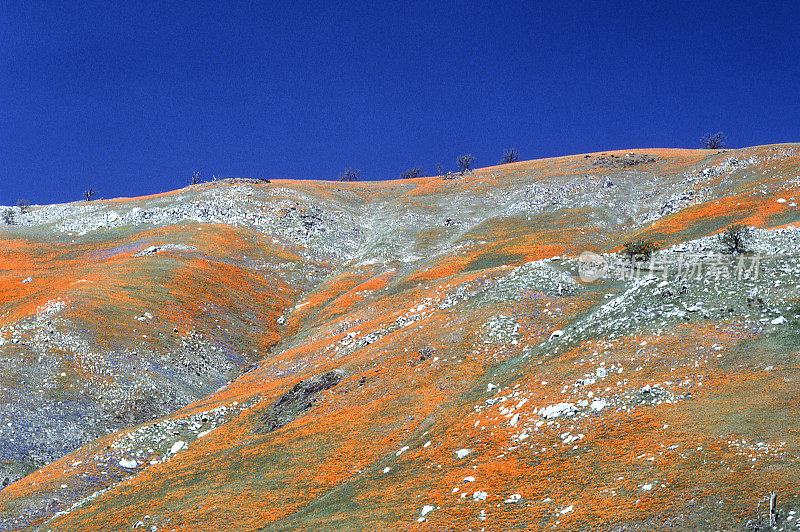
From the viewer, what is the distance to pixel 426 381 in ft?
102

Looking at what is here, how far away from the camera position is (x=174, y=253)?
244ft

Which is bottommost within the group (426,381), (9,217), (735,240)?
(426,381)

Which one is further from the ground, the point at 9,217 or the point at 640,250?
the point at 9,217

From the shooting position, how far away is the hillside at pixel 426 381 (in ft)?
62.2

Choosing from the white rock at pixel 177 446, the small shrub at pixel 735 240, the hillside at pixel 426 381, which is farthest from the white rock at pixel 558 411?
the small shrub at pixel 735 240

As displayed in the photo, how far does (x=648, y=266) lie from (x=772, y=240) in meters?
8.83

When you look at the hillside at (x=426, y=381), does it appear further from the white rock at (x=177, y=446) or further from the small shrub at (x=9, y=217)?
the small shrub at (x=9, y=217)

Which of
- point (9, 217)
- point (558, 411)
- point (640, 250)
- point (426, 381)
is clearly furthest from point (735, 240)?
point (9, 217)

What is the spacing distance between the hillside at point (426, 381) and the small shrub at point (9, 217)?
23.4m

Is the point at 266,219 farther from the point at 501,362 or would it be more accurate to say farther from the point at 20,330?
the point at 501,362

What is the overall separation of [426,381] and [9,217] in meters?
97.3

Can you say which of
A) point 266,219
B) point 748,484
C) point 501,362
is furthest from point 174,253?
point 748,484

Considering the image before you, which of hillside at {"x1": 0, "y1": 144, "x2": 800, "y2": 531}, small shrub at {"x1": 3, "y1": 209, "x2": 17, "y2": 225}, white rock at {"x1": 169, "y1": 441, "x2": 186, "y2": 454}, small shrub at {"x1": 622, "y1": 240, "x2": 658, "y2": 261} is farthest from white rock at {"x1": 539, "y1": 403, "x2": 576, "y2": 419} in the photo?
small shrub at {"x1": 3, "y1": 209, "x2": 17, "y2": 225}

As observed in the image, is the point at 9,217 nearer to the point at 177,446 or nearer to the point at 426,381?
the point at 177,446
